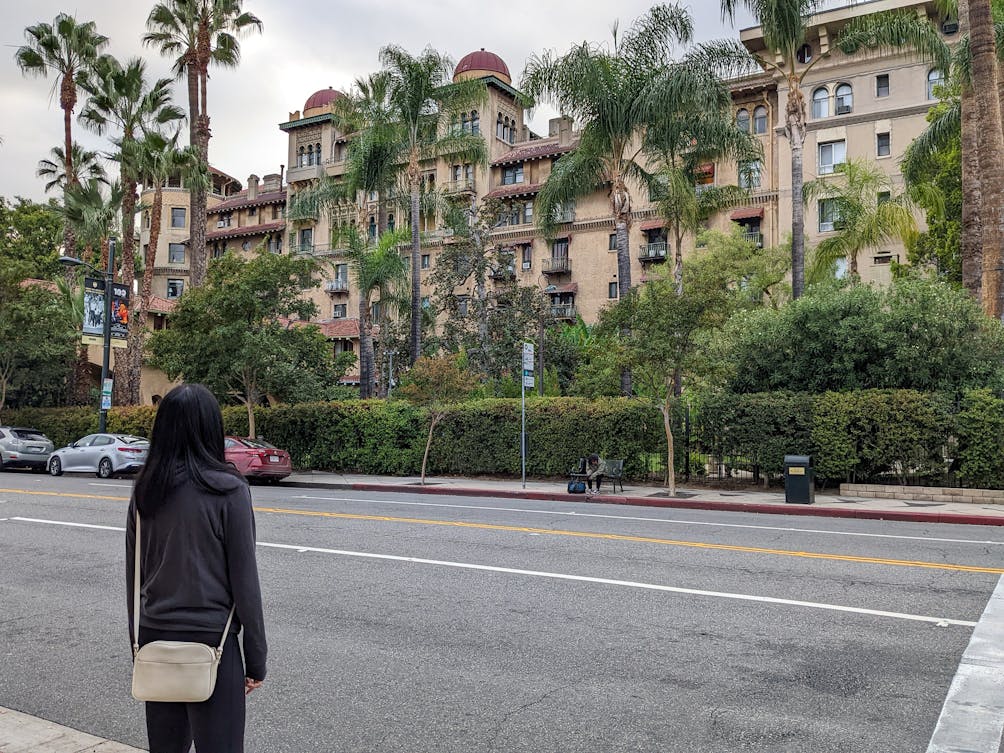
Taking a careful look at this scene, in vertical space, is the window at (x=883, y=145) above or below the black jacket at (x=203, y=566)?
above

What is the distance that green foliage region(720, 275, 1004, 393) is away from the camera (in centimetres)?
1928

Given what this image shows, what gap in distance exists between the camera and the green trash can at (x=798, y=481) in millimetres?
17344

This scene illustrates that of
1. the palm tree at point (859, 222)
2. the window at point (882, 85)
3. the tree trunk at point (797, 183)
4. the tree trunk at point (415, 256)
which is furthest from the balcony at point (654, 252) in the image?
the tree trunk at point (797, 183)

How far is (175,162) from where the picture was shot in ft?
104

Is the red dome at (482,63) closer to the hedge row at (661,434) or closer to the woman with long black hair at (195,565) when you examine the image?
→ the hedge row at (661,434)

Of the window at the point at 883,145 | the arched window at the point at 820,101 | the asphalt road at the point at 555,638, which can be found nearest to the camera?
the asphalt road at the point at 555,638

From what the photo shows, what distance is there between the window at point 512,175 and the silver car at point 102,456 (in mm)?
37863

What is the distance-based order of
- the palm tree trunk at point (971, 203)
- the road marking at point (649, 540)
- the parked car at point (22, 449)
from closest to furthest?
the road marking at point (649, 540) → the palm tree trunk at point (971, 203) → the parked car at point (22, 449)

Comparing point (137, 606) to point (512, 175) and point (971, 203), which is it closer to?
point (971, 203)

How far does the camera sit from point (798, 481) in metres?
17.4

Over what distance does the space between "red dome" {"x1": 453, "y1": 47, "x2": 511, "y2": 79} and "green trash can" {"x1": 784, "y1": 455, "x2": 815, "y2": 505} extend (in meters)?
52.9

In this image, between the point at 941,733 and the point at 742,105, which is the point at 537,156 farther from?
the point at 941,733

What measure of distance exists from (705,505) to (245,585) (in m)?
15.4

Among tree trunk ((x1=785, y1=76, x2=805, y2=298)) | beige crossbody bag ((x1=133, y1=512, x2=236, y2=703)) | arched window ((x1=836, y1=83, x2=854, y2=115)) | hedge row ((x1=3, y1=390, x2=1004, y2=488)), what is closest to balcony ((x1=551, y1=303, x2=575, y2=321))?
arched window ((x1=836, y1=83, x2=854, y2=115))
